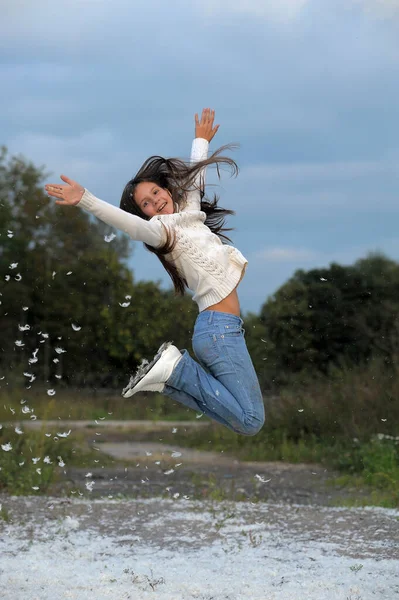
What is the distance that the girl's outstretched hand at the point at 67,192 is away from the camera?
4301 millimetres

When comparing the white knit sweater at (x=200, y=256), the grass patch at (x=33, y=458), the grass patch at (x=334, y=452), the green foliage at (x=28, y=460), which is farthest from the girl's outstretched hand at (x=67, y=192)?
the grass patch at (x=334, y=452)

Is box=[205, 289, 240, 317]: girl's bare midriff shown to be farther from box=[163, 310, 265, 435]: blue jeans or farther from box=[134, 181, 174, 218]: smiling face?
box=[134, 181, 174, 218]: smiling face

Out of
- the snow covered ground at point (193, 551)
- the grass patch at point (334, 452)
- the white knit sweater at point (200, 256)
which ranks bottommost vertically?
the snow covered ground at point (193, 551)

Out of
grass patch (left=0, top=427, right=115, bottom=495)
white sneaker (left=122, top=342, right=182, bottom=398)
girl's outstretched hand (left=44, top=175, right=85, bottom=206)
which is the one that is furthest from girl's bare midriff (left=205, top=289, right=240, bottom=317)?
grass patch (left=0, top=427, right=115, bottom=495)

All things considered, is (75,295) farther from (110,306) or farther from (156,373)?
(156,373)

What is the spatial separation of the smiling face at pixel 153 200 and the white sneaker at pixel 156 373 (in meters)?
0.82

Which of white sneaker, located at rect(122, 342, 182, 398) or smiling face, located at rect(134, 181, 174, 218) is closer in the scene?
white sneaker, located at rect(122, 342, 182, 398)

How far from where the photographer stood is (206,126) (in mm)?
5320

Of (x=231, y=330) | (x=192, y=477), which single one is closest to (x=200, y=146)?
(x=231, y=330)

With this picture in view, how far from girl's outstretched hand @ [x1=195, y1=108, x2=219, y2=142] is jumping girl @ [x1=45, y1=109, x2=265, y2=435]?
0.37 metres

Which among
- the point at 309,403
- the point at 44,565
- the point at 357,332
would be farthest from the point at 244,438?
the point at 44,565

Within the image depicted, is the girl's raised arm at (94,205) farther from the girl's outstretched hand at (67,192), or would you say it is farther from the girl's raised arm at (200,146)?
the girl's raised arm at (200,146)

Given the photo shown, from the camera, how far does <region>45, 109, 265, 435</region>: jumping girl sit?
4.61 m

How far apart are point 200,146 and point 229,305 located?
1.10 metres
